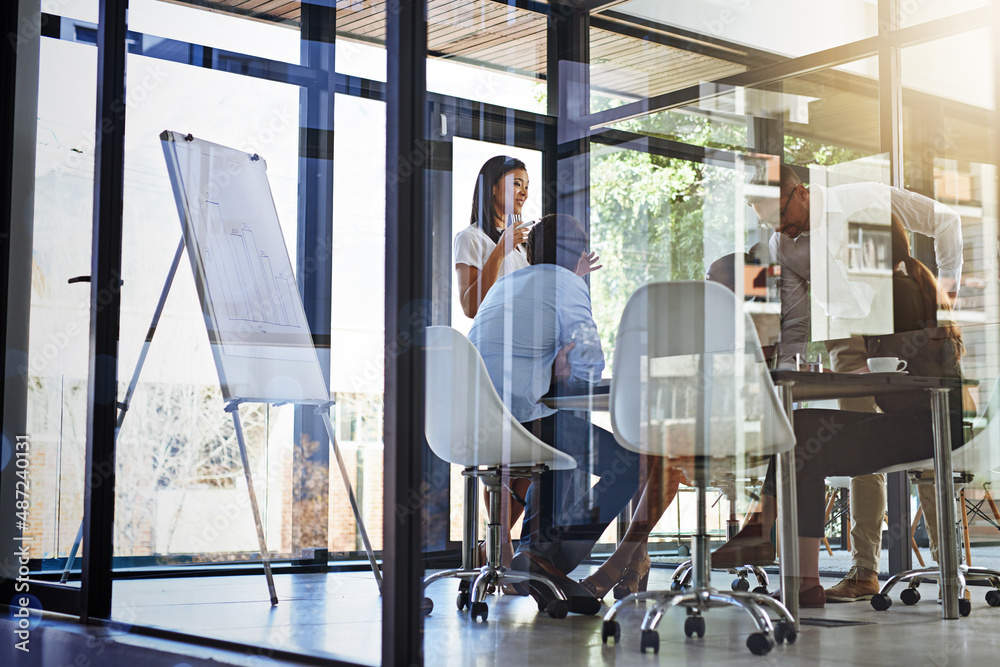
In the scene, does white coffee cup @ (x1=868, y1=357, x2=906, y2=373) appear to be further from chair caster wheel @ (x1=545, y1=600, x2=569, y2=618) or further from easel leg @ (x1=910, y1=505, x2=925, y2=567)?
chair caster wheel @ (x1=545, y1=600, x2=569, y2=618)

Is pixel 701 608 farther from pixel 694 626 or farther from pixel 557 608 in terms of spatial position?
pixel 557 608

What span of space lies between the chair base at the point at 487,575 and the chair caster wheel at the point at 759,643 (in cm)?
42

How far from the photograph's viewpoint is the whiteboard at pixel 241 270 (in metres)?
2.84

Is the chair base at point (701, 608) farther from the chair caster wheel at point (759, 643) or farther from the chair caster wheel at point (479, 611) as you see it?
the chair caster wheel at point (479, 611)

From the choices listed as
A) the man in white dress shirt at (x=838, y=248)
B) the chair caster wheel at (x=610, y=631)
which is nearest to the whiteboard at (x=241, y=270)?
the chair caster wheel at (x=610, y=631)

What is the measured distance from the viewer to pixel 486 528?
7.86 ft

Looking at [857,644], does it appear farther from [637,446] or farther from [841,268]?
[841,268]

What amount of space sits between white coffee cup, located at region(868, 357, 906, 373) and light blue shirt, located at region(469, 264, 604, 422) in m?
0.67

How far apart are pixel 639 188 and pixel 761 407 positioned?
58 cm

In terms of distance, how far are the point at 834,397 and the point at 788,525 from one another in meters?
0.34

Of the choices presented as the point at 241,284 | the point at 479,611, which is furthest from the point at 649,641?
the point at 241,284

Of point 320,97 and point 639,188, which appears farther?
point 320,97

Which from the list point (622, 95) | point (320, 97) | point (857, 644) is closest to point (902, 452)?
point (857, 644)

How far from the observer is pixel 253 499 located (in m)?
2.88
